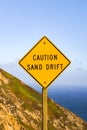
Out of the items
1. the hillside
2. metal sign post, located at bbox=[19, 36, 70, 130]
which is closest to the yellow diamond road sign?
metal sign post, located at bbox=[19, 36, 70, 130]

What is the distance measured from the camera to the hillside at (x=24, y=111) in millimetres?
49000

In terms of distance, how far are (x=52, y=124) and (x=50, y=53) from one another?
4411 centimetres

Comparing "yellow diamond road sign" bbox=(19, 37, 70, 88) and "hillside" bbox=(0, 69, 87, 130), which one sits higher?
"yellow diamond road sign" bbox=(19, 37, 70, 88)

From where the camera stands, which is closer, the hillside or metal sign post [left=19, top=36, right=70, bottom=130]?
metal sign post [left=19, top=36, right=70, bottom=130]

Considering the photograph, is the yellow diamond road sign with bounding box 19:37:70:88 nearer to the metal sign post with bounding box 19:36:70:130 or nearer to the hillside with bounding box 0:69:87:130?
the metal sign post with bounding box 19:36:70:130

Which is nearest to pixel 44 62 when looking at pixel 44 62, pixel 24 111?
pixel 44 62

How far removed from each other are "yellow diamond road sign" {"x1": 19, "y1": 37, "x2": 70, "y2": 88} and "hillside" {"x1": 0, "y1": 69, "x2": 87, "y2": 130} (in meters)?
33.4

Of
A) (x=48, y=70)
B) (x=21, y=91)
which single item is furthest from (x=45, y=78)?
(x=21, y=91)

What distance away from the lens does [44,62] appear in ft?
41.5

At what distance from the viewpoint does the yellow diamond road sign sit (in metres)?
12.7

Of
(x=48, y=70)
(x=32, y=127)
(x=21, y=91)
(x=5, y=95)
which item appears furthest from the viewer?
(x=21, y=91)

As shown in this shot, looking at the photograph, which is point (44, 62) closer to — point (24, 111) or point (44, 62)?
point (44, 62)

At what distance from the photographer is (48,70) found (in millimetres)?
12648

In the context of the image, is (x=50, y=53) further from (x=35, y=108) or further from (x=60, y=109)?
(x=60, y=109)
